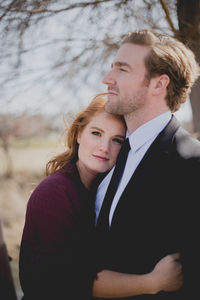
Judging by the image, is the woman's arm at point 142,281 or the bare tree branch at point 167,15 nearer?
the woman's arm at point 142,281

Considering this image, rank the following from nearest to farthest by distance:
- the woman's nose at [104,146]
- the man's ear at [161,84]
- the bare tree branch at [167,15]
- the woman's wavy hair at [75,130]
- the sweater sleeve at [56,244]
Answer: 1. the sweater sleeve at [56,244]
2. the man's ear at [161,84]
3. the woman's nose at [104,146]
4. the woman's wavy hair at [75,130]
5. the bare tree branch at [167,15]

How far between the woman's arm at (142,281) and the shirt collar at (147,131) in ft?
2.27

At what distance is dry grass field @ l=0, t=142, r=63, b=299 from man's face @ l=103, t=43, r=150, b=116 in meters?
0.98

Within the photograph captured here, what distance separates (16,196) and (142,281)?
9038 mm

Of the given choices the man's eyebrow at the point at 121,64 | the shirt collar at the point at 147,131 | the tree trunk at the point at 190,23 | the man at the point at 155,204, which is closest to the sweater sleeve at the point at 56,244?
the man at the point at 155,204

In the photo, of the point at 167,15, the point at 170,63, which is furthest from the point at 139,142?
the point at 167,15

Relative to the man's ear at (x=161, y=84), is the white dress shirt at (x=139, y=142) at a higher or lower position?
lower

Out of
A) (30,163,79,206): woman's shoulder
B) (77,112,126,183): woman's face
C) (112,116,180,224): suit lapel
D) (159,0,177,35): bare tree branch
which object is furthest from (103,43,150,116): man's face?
(159,0,177,35): bare tree branch

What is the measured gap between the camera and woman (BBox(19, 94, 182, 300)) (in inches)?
68.9

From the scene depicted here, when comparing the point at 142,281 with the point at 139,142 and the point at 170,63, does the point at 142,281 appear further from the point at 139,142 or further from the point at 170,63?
the point at 170,63

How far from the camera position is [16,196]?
10.3 m

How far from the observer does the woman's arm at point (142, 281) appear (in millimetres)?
1693

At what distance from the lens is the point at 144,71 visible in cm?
221

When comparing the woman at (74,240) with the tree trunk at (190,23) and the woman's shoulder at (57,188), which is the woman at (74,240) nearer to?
the woman's shoulder at (57,188)
